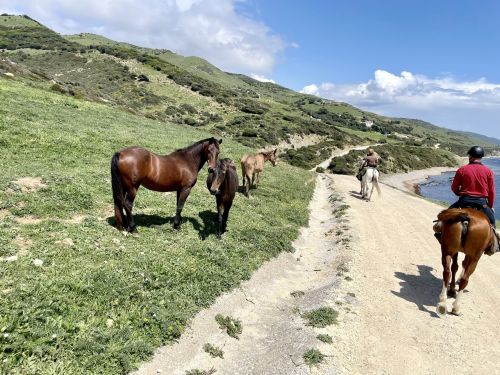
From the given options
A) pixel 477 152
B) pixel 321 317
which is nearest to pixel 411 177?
pixel 477 152

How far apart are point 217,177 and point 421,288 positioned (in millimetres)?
7627

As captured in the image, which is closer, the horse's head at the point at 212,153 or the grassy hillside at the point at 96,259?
the grassy hillside at the point at 96,259

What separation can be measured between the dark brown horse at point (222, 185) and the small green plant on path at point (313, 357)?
5.77m

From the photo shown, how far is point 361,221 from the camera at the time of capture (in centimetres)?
1967

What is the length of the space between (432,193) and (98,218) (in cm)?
5539

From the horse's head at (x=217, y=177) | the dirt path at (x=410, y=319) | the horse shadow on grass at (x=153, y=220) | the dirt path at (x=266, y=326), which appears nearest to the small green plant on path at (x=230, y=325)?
the dirt path at (x=266, y=326)

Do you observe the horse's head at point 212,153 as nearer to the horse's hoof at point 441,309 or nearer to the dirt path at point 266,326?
the dirt path at point 266,326

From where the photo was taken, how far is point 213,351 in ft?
25.1

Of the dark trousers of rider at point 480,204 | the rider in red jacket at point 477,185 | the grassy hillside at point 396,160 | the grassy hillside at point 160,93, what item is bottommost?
the grassy hillside at point 396,160

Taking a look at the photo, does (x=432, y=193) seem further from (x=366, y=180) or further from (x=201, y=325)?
(x=201, y=325)

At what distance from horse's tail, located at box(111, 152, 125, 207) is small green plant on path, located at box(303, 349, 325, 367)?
21.6 ft

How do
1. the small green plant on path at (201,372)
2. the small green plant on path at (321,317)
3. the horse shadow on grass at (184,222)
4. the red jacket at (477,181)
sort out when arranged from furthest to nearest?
the horse shadow on grass at (184,222)
the red jacket at (477,181)
the small green plant on path at (321,317)
the small green plant on path at (201,372)

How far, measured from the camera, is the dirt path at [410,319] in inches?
307

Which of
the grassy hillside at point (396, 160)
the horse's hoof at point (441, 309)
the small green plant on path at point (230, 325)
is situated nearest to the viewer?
the small green plant on path at point (230, 325)
